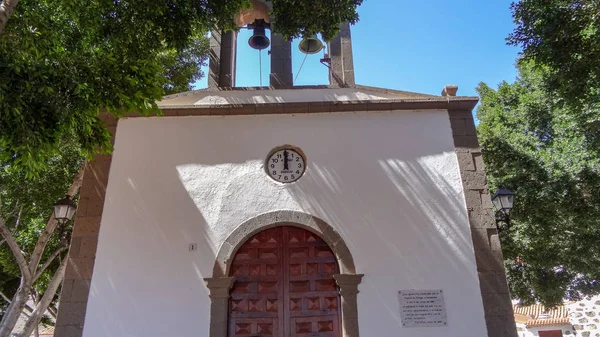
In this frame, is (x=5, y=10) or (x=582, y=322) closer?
(x=5, y=10)

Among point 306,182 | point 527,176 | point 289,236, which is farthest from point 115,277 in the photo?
point 527,176

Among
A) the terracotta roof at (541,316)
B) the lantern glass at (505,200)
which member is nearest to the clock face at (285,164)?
the lantern glass at (505,200)

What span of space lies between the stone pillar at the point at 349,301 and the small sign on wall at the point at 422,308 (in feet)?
1.73

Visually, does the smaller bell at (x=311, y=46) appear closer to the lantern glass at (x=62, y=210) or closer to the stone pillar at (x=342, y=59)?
the stone pillar at (x=342, y=59)

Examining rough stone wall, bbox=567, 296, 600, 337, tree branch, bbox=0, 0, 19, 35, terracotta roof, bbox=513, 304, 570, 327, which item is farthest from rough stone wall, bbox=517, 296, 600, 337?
tree branch, bbox=0, 0, 19, 35

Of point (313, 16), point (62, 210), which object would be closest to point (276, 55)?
point (313, 16)

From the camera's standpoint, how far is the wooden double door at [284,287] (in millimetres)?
4562

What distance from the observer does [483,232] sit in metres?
4.75

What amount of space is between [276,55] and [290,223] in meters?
2.70

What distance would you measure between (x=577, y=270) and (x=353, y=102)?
762 cm

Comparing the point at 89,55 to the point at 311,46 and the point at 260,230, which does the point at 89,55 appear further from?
the point at 311,46

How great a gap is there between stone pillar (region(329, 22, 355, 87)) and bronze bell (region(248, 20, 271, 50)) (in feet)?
3.35

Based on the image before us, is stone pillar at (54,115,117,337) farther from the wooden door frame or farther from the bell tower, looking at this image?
the bell tower

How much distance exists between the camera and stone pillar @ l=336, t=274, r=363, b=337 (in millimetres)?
4406
